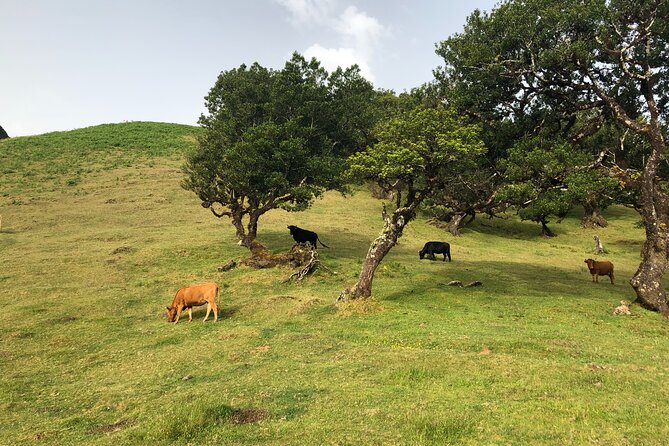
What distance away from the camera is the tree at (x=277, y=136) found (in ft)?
99.2

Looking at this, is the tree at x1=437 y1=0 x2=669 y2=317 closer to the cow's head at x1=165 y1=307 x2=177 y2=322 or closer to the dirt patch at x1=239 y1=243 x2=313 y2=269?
the dirt patch at x1=239 y1=243 x2=313 y2=269

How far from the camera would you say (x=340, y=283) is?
81.8ft

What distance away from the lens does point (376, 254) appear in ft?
67.7

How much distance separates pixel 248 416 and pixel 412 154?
13285mm

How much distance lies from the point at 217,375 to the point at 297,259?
1585 centimetres

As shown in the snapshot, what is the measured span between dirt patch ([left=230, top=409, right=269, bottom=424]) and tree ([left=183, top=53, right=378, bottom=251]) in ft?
66.9

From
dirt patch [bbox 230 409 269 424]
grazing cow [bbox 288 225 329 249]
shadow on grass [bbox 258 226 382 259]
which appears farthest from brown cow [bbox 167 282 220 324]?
grazing cow [bbox 288 225 329 249]

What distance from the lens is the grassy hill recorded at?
8602 mm

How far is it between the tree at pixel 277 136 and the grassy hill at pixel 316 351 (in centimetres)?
498

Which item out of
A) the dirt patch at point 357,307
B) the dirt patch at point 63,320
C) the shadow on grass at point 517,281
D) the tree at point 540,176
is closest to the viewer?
the dirt patch at point 357,307

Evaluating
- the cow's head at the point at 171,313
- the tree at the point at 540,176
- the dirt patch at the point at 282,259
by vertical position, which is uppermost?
the tree at the point at 540,176

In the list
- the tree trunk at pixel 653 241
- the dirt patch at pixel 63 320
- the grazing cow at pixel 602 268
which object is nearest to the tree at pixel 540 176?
the tree trunk at pixel 653 241

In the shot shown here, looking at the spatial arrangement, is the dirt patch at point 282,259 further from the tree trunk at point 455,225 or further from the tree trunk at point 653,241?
the tree trunk at point 455,225

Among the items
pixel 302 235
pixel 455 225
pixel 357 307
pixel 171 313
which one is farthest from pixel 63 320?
pixel 455 225
